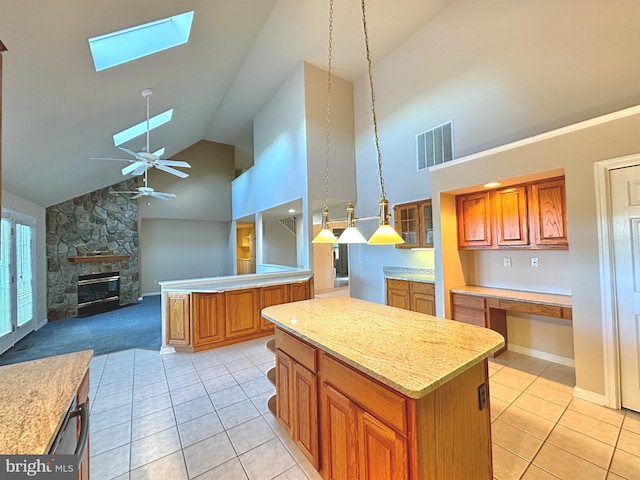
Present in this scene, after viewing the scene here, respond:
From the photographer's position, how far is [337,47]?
487 cm

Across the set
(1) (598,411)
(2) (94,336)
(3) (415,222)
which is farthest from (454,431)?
(2) (94,336)

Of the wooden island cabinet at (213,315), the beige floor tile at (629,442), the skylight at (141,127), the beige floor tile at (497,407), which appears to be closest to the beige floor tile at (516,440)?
the beige floor tile at (497,407)

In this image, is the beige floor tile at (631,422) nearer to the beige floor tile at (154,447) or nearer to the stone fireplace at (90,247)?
the beige floor tile at (154,447)

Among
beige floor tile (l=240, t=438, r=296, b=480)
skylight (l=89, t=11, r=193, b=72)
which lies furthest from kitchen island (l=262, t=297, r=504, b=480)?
skylight (l=89, t=11, r=193, b=72)

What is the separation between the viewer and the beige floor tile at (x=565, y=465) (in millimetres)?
1671

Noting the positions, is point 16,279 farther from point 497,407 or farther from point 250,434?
point 497,407

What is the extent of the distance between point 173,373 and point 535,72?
562 centimetres

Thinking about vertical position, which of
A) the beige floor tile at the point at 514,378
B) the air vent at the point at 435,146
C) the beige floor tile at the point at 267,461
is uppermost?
the air vent at the point at 435,146

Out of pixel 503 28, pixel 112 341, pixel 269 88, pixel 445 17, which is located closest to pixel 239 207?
pixel 269 88

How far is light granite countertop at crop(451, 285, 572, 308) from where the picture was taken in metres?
2.82

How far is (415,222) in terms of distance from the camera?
448 centimetres

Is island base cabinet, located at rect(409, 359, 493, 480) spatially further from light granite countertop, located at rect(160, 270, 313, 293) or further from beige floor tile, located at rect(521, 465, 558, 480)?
light granite countertop, located at rect(160, 270, 313, 293)

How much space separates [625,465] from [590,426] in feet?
1.27

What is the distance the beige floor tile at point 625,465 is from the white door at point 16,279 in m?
6.86
